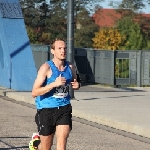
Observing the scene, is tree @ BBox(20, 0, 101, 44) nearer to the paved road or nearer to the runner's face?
the paved road

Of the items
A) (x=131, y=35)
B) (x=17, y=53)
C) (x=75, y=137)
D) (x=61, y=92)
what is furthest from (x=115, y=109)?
(x=131, y=35)

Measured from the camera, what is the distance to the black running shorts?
8.18 m

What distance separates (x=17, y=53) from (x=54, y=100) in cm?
1805

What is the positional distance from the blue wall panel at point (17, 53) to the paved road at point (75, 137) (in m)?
8.05

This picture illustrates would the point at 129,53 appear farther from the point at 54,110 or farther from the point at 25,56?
the point at 54,110

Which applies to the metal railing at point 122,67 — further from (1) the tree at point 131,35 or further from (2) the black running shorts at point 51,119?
(2) the black running shorts at point 51,119

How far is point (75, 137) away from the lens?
13.2m

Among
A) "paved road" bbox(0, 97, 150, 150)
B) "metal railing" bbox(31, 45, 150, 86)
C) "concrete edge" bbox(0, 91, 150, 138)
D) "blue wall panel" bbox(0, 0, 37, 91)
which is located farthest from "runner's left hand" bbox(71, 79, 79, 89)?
"metal railing" bbox(31, 45, 150, 86)

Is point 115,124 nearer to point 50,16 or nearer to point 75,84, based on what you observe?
point 75,84

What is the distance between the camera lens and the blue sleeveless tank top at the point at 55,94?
8109 mm

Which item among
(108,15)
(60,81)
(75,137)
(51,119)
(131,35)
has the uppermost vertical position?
(60,81)

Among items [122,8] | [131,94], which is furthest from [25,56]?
[122,8]

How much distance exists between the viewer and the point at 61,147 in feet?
26.5

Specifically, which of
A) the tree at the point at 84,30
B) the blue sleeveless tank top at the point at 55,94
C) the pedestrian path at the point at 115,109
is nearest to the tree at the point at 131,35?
the tree at the point at 84,30
